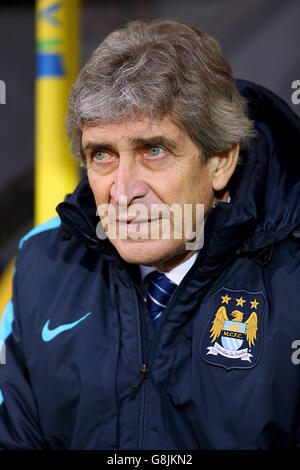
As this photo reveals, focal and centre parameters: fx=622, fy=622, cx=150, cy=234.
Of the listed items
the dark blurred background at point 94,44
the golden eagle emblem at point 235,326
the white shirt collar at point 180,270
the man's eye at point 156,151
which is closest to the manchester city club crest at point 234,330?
the golden eagle emblem at point 235,326

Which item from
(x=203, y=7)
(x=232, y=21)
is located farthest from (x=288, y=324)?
(x=203, y=7)

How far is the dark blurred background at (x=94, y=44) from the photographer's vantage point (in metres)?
4.78

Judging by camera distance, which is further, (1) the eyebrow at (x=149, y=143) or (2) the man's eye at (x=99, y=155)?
(2) the man's eye at (x=99, y=155)

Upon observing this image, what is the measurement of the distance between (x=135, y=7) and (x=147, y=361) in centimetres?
514

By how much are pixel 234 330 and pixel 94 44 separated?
15.3 ft

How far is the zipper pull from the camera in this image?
1.68m

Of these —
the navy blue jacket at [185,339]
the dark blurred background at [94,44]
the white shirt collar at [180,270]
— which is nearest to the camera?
the navy blue jacket at [185,339]

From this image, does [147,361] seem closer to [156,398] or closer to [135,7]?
[156,398]

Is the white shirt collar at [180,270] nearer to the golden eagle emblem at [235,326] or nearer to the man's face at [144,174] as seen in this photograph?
the man's face at [144,174]

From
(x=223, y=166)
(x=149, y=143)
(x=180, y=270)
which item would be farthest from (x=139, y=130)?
(x=180, y=270)

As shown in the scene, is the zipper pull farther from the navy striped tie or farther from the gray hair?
the gray hair

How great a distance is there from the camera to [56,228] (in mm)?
2119
